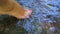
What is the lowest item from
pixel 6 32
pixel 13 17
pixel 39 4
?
pixel 6 32

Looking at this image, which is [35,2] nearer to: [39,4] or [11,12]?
[39,4]

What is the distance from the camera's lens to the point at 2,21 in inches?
44.3

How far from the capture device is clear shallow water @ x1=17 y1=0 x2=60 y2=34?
109 centimetres

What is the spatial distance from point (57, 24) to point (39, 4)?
0.32 meters

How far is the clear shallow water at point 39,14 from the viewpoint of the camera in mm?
1093

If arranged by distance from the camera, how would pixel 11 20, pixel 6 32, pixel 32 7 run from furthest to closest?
pixel 32 7 < pixel 11 20 < pixel 6 32

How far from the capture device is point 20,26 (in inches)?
42.9

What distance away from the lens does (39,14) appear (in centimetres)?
121

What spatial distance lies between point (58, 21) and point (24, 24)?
295 mm

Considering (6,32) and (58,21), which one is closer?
(6,32)

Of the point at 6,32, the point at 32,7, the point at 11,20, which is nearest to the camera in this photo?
the point at 6,32

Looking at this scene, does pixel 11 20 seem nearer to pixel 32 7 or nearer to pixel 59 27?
pixel 32 7

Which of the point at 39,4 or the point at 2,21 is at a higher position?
the point at 39,4

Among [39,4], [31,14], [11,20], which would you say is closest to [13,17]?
[11,20]
